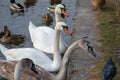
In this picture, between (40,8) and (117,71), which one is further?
(40,8)

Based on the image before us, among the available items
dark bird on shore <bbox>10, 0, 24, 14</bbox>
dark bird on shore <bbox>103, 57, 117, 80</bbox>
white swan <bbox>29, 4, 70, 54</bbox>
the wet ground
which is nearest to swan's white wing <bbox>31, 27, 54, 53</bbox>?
white swan <bbox>29, 4, 70, 54</bbox>

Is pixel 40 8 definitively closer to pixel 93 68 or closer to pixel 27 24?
pixel 27 24

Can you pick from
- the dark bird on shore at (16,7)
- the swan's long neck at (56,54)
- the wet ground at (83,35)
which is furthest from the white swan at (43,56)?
the dark bird on shore at (16,7)

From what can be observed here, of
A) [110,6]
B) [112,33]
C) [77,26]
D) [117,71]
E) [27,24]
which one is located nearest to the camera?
[117,71]

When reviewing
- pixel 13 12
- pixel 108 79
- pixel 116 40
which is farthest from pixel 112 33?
pixel 13 12

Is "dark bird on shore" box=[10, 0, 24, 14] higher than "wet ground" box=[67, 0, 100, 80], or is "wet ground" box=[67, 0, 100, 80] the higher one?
"wet ground" box=[67, 0, 100, 80]

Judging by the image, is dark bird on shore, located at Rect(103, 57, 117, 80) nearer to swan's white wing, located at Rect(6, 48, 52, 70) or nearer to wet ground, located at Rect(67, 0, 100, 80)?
wet ground, located at Rect(67, 0, 100, 80)

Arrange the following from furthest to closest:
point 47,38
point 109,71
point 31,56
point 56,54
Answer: point 47,38
point 56,54
point 31,56
point 109,71

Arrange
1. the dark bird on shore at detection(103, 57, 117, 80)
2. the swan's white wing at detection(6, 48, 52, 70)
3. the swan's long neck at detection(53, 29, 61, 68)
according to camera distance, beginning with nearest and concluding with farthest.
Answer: the dark bird on shore at detection(103, 57, 117, 80), the swan's white wing at detection(6, 48, 52, 70), the swan's long neck at detection(53, 29, 61, 68)

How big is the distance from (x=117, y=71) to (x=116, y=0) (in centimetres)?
605

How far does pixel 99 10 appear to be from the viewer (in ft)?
47.0

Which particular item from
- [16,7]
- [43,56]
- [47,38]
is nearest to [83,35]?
[47,38]

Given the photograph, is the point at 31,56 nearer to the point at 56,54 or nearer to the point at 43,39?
the point at 56,54

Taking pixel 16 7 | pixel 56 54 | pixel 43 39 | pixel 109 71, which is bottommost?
pixel 16 7
